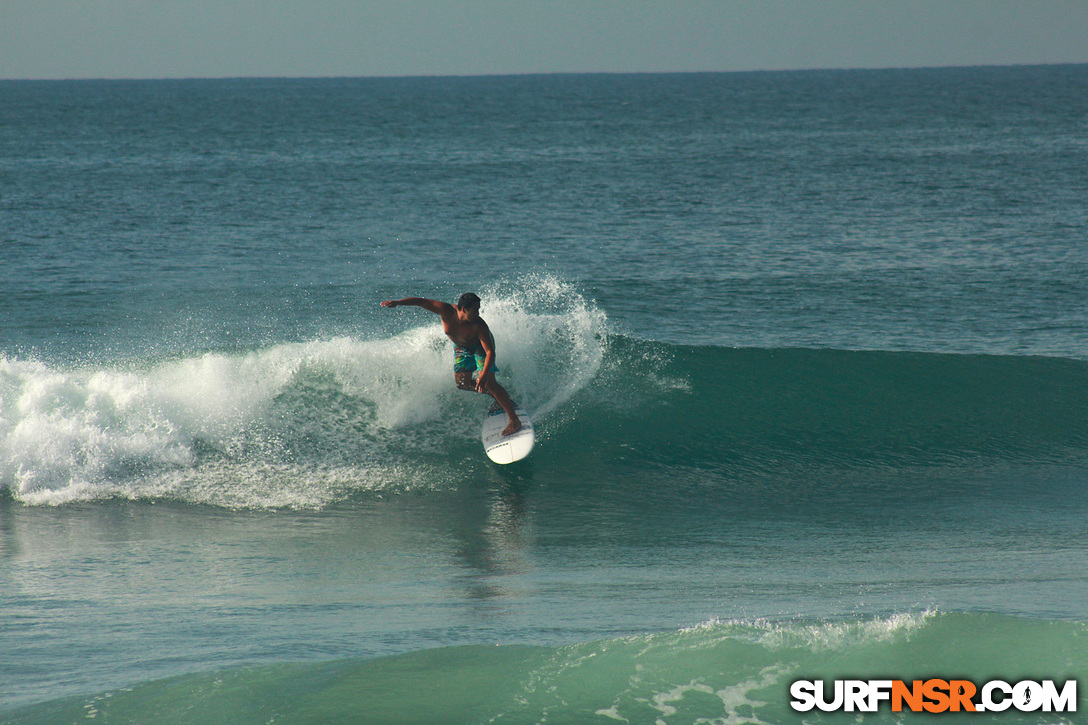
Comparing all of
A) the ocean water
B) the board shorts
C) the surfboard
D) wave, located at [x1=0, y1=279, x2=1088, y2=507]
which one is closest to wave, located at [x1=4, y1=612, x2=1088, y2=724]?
the ocean water

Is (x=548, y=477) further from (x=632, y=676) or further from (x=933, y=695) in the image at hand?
(x=933, y=695)

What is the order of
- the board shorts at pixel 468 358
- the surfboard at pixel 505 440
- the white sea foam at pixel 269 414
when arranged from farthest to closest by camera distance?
the surfboard at pixel 505 440, the white sea foam at pixel 269 414, the board shorts at pixel 468 358

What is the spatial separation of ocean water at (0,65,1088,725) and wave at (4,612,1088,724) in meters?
0.02

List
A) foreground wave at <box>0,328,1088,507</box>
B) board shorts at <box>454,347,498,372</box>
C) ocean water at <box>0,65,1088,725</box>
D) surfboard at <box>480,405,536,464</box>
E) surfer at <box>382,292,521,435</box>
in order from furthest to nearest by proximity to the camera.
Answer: surfboard at <box>480,405,536,464</box> < foreground wave at <box>0,328,1088,507</box> < board shorts at <box>454,347,498,372</box> < surfer at <box>382,292,521,435</box> < ocean water at <box>0,65,1088,725</box>

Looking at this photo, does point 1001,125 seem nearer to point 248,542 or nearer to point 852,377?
point 852,377

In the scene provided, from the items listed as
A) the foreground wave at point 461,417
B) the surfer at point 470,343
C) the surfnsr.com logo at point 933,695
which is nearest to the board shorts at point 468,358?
the surfer at point 470,343

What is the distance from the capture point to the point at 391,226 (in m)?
29.1

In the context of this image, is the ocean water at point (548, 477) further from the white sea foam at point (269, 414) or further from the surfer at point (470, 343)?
the surfer at point (470, 343)

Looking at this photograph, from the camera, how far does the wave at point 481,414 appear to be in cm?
969

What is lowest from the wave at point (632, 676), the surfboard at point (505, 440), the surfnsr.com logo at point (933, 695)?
the surfnsr.com logo at point (933, 695)

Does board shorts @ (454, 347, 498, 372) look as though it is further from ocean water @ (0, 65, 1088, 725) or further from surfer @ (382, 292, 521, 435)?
ocean water @ (0, 65, 1088, 725)

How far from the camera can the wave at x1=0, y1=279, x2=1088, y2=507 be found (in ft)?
31.8

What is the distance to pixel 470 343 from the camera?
9359 mm

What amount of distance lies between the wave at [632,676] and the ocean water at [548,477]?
2cm
